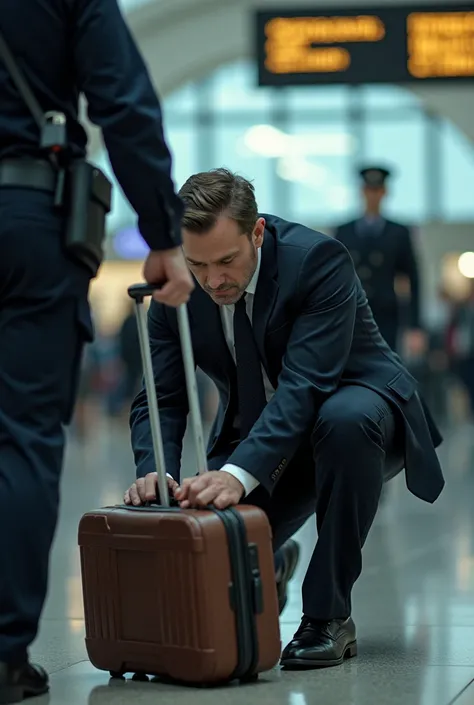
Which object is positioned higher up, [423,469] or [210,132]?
[210,132]

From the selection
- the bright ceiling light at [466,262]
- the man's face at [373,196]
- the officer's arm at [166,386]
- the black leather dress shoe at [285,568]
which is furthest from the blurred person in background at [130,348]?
the officer's arm at [166,386]

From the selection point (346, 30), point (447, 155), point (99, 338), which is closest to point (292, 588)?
point (346, 30)

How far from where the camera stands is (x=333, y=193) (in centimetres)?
2942

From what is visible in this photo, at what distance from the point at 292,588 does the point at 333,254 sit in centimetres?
158

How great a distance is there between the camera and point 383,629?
3.54 meters

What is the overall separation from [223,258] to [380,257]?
431cm

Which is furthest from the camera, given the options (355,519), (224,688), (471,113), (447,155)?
(447,155)

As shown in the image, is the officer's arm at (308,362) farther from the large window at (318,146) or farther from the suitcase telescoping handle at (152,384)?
the large window at (318,146)

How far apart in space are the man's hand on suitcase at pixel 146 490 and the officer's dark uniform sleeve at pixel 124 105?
Answer: 640mm

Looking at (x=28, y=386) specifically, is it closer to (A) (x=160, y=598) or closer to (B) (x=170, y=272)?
(B) (x=170, y=272)

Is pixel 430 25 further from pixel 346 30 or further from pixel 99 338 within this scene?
pixel 99 338

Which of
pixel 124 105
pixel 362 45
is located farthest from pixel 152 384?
pixel 362 45

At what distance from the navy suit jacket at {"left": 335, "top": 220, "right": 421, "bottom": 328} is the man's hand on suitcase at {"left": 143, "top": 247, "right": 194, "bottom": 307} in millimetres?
4670

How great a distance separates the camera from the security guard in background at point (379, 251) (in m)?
7.22
